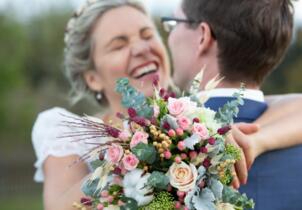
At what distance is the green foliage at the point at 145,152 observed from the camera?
296 centimetres

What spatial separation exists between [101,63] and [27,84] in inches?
1438

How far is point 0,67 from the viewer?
3538cm

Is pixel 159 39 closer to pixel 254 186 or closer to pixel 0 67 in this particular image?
pixel 254 186

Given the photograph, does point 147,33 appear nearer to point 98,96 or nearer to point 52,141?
point 98,96

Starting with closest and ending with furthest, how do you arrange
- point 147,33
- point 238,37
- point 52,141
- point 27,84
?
1. point 238,37
2. point 52,141
3. point 147,33
4. point 27,84

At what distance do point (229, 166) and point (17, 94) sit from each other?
35426 millimetres

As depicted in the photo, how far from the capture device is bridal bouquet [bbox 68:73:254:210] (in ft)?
9.71

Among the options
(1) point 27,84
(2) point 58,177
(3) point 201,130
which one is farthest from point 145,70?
(1) point 27,84

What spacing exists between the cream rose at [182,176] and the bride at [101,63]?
161 cm

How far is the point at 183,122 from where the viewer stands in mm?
3002

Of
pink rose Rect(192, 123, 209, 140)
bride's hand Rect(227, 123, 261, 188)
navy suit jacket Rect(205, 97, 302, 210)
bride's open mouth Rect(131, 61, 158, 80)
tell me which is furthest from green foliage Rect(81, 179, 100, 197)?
bride's open mouth Rect(131, 61, 158, 80)

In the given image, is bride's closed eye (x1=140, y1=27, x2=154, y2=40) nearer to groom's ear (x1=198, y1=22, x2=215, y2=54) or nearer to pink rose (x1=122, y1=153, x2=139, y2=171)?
groom's ear (x1=198, y1=22, x2=215, y2=54)

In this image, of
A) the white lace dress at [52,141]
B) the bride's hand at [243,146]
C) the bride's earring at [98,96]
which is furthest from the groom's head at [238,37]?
the bride's earring at [98,96]

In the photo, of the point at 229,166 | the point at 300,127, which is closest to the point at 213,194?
the point at 229,166
